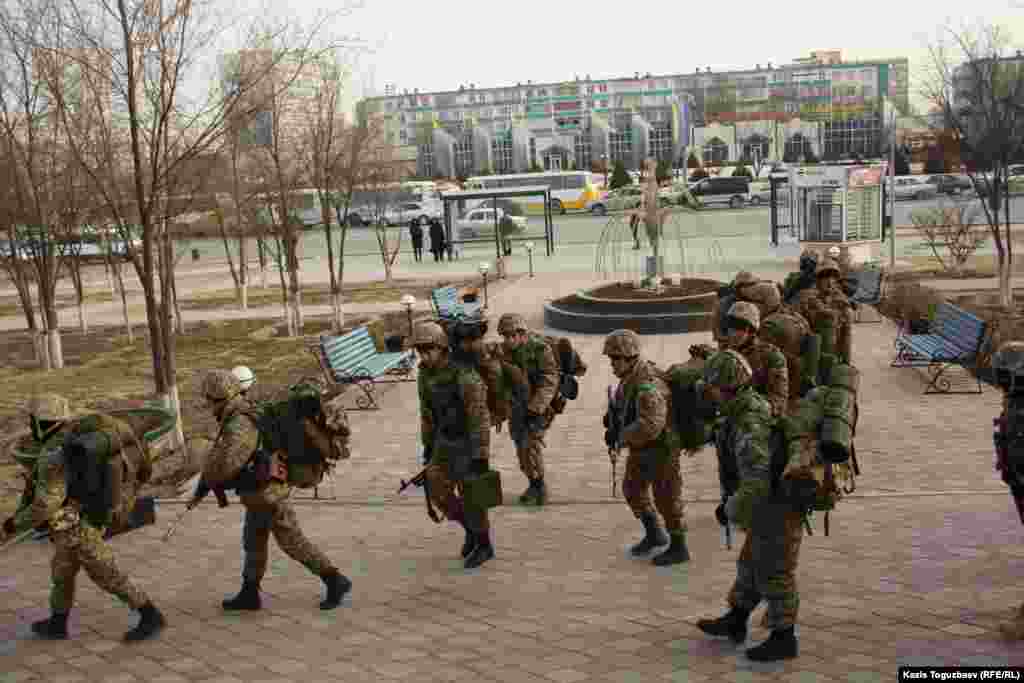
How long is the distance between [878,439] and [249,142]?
11.9m

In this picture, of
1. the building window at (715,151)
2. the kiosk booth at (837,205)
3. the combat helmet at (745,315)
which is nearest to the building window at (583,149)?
the building window at (715,151)

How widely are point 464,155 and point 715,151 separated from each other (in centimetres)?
2549

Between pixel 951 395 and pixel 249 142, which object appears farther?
pixel 249 142

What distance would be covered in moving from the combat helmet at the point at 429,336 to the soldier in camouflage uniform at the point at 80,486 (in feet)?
5.54

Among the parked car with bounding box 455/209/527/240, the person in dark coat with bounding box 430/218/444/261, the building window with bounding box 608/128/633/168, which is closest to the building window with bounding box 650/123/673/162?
the building window with bounding box 608/128/633/168

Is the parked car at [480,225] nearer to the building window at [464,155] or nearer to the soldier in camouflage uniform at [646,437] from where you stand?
the soldier in camouflage uniform at [646,437]

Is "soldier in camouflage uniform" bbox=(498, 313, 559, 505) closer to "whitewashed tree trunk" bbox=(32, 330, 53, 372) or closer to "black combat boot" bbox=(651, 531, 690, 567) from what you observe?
"black combat boot" bbox=(651, 531, 690, 567)

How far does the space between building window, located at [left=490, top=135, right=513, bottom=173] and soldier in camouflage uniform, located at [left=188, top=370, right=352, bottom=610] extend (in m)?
91.0

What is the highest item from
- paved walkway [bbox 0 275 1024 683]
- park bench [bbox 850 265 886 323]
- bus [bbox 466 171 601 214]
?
bus [bbox 466 171 601 214]

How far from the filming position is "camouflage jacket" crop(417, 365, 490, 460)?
6.40 meters

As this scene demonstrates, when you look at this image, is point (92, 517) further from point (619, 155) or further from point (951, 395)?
point (619, 155)

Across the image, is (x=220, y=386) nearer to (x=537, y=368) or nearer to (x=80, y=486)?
(x=80, y=486)

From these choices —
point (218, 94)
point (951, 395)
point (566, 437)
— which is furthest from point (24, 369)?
point (951, 395)

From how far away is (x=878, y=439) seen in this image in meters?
9.26
